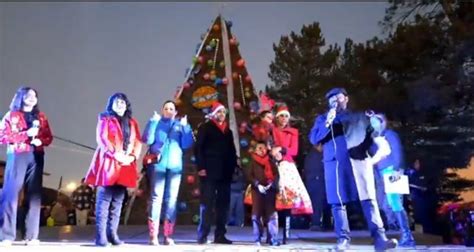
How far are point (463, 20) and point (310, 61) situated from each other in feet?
17.4

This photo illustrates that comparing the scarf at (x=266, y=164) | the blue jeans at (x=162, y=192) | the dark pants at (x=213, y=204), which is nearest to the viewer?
the blue jeans at (x=162, y=192)

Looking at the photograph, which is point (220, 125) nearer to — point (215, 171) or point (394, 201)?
point (215, 171)

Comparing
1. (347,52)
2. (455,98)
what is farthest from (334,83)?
(455,98)

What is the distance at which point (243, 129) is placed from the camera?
8461 mm

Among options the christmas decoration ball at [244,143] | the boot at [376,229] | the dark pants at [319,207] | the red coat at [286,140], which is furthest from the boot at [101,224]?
the dark pants at [319,207]

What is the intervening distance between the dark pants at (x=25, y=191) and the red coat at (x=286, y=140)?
7.34ft

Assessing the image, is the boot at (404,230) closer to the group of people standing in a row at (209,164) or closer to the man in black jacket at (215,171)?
the group of people standing in a row at (209,164)

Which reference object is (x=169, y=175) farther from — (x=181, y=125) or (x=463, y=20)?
(x=463, y=20)

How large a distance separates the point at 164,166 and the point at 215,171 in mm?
515

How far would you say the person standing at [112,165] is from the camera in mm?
4559

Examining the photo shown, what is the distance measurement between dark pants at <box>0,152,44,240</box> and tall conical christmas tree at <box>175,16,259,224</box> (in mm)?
3718

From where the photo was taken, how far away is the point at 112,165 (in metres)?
4.60

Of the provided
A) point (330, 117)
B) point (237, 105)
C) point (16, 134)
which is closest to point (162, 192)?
point (16, 134)

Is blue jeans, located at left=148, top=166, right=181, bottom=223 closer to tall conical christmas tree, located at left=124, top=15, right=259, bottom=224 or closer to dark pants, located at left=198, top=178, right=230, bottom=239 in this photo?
dark pants, located at left=198, top=178, right=230, bottom=239
